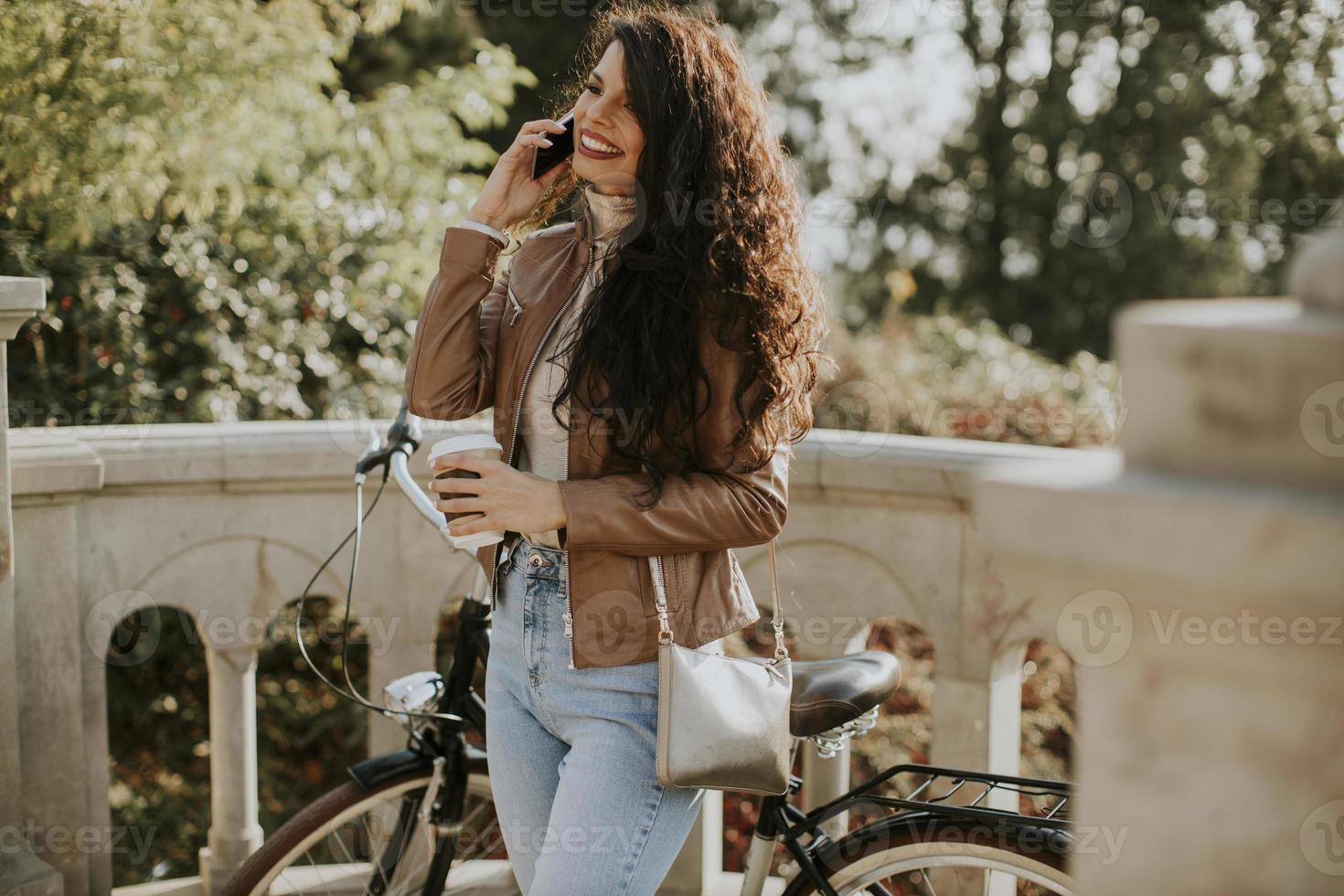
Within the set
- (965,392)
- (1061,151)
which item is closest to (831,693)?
(965,392)

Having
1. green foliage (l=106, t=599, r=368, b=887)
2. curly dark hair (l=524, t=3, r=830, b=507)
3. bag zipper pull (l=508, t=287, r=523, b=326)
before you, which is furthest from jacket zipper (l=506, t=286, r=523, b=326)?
green foliage (l=106, t=599, r=368, b=887)

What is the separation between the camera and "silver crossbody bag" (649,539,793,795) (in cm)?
184

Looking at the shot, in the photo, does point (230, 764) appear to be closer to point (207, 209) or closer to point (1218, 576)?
point (207, 209)

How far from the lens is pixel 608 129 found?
6.48ft

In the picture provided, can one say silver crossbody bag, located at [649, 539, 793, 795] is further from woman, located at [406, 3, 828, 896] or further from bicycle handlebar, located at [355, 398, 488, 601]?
bicycle handlebar, located at [355, 398, 488, 601]

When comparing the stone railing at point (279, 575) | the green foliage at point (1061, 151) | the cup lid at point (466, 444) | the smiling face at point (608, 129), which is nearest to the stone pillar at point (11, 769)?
the stone railing at point (279, 575)

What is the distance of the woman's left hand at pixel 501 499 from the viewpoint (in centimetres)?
185

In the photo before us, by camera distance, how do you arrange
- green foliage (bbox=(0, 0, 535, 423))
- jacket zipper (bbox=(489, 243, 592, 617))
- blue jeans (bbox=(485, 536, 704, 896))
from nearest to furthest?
blue jeans (bbox=(485, 536, 704, 896)) < jacket zipper (bbox=(489, 243, 592, 617)) < green foliage (bbox=(0, 0, 535, 423))

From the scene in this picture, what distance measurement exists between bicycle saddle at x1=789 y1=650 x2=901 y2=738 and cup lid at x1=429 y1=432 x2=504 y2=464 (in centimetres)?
67

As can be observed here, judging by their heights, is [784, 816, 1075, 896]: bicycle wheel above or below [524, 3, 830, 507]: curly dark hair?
below

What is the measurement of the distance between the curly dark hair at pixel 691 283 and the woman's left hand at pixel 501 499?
13 cm

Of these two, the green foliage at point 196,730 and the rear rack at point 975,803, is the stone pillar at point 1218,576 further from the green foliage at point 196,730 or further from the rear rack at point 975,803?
the green foliage at point 196,730

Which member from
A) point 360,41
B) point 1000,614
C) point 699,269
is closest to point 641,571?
point 699,269

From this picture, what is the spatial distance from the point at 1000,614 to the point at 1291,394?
205cm
